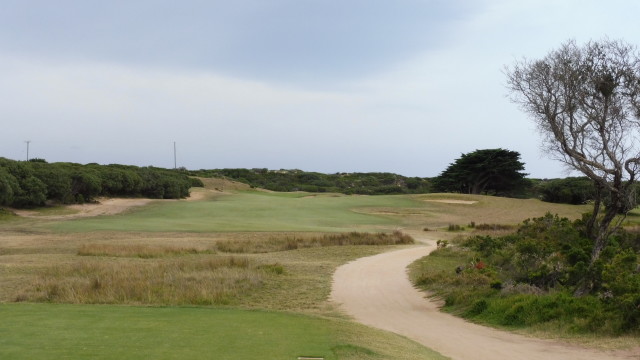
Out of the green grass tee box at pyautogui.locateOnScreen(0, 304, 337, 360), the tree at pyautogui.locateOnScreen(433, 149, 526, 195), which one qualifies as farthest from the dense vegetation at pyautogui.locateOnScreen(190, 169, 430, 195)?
the green grass tee box at pyautogui.locateOnScreen(0, 304, 337, 360)

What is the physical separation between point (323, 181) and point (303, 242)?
9633 centimetres

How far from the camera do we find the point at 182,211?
55.4 meters

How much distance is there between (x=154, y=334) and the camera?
984 cm

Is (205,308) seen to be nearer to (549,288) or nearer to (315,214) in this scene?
(549,288)

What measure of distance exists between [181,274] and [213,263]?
3.82m

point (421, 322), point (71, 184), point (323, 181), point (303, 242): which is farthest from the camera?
point (323, 181)

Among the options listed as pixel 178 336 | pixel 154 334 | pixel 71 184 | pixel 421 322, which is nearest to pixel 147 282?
pixel 421 322

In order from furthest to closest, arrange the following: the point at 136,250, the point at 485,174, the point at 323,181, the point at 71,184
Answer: the point at 323,181 < the point at 485,174 < the point at 71,184 < the point at 136,250

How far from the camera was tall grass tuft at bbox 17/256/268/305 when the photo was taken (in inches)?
642

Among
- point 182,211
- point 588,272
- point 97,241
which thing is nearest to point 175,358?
point 588,272

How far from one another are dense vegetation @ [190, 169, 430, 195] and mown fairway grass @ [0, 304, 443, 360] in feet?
325

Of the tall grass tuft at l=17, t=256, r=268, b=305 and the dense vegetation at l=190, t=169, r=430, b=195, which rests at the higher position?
A: the dense vegetation at l=190, t=169, r=430, b=195

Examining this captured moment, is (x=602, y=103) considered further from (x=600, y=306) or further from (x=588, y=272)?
(x=600, y=306)

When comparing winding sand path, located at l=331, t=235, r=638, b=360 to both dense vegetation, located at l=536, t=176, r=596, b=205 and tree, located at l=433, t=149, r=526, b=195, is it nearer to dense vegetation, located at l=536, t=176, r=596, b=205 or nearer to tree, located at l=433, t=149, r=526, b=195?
dense vegetation, located at l=536, t=176, r=596, b=205
